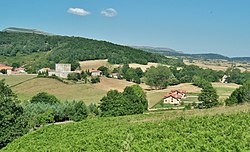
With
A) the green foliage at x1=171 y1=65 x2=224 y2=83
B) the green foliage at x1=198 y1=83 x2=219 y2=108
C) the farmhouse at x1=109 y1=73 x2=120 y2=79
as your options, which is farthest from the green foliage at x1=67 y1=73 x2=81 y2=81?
the green foliage at x1=198 y1=83 x2=219 y2=108

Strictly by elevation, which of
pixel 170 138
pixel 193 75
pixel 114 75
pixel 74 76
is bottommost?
pixel 114 75

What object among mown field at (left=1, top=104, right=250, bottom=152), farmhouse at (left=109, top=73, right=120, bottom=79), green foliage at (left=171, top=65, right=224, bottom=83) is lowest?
farmhouse at (left=109, top=73, right=120, bottom=79)

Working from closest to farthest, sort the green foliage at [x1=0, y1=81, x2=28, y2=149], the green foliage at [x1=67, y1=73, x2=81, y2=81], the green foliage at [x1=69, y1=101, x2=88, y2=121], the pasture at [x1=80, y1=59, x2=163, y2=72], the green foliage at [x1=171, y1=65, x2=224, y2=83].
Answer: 1. the green foliage at [x1=0, y1=81, x2=28, y2=149]
2. the green foliage at [x1=69, y1=101, x2=88, y2=121]
3. the green foliage at [x1=67, y1=73, x2=81, y2=81]
4. the green foliage at [x1=171, y1=65, x2=224, y2=83]
5. the pasture at [x1=80, y1=59, x2=163, y2=72]

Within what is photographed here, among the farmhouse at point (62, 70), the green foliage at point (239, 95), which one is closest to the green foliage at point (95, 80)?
the farmhouse at point (62, 70)

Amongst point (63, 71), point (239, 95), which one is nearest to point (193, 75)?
point (63, 71)

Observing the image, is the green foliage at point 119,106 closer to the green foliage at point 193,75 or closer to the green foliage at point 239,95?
the green foliage at point 239,95

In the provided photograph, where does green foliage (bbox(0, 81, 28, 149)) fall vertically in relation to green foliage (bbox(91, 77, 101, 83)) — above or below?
above

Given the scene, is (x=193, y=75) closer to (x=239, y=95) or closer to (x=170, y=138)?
(x=239, y=95)

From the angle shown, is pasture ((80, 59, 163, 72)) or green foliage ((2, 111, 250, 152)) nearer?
green foliage ((2, 111, 250, 152))

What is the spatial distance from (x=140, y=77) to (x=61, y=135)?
122880 mm

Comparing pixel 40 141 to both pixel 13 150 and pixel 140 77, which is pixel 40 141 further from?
pixel 140 77

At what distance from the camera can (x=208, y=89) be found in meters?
84.1

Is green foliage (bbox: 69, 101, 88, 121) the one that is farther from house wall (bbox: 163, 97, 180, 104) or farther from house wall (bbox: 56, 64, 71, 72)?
house wall (bbox: 56, 64, 71, 72)

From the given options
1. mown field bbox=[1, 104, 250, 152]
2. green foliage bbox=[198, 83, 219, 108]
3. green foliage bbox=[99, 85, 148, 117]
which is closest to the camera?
mown field bbox=[1, 104, 250, 152]
